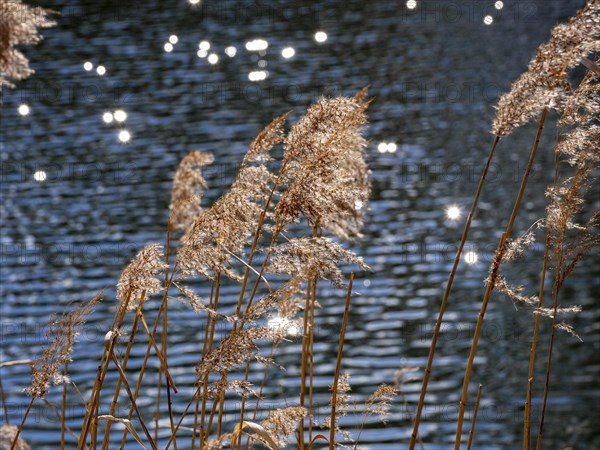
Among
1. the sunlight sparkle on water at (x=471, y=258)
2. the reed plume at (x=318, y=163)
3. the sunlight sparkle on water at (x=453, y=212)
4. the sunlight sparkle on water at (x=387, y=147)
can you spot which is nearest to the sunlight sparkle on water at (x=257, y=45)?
the sunlight sparkle on water at (x=387, y=147)

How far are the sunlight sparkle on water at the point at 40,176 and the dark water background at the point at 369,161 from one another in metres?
0.05

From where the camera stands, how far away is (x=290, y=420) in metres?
Answer: 1.86

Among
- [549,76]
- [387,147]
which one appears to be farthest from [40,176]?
[549,76]

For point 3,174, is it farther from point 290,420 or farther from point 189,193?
point 290,420

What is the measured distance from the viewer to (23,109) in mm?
12633

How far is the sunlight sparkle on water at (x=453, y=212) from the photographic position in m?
9.17

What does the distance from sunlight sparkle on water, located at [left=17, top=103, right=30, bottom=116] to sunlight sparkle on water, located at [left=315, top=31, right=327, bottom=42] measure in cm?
520

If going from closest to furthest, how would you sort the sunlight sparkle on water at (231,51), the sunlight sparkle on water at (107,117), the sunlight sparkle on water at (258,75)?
the sunlight sparkle on water at (107,117)
the sunlight sparkle on water at (258,75)
the sunlight sparkle on water at (231,51)

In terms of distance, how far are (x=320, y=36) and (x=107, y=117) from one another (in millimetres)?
4813

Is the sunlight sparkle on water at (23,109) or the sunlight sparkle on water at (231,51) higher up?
the sunlight sparkle on water at (231,51)

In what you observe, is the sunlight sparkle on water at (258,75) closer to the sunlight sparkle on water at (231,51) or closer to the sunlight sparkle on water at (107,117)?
the sunlight sparkle on water at (231,51)

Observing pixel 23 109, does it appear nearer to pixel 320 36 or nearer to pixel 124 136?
pixel 124 136

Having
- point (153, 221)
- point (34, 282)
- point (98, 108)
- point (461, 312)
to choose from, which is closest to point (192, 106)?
point (98, 108)

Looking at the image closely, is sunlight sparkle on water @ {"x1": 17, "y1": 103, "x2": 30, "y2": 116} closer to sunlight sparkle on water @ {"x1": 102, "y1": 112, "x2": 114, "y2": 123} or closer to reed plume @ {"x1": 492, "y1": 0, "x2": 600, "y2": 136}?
sunlight sparkle on water @ {"x1": 102, "y1": 112, "x2": 114, "y2": 123}
